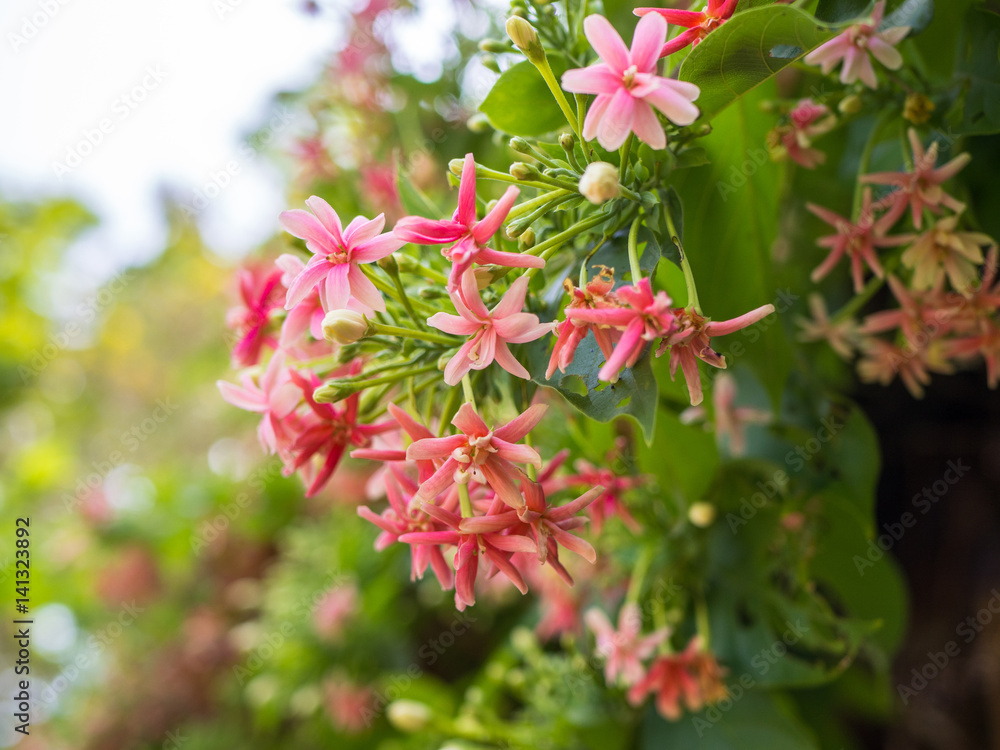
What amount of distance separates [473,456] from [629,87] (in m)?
0.20

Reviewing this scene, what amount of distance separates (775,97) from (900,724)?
98 centimetres

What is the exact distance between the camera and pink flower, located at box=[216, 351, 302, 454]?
44cm

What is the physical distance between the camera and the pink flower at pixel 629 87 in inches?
12.7

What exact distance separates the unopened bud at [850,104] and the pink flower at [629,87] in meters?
0.23

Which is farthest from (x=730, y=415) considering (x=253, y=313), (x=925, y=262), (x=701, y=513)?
(x=253, y=313)

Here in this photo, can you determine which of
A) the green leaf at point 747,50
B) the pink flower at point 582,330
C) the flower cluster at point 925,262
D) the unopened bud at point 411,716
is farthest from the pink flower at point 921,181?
the unopened bud at point 411,716

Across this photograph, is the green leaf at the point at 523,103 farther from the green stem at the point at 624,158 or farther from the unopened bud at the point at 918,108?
the unopened bud at the point at 918,108

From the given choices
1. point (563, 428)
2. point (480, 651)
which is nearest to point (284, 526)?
point (480, 651)

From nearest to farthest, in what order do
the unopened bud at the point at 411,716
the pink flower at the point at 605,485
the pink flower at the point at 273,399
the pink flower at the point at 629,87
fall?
the pink flower at the point at 629,87 < the pink flower at the point at 273,399 < the pink flower at the point at 605,485 < the unopened bud at the point at 411,716

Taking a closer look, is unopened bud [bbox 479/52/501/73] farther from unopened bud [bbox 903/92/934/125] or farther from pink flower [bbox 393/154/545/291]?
unopened bud [bbox 903/92/934/125]

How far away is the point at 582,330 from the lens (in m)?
0.35

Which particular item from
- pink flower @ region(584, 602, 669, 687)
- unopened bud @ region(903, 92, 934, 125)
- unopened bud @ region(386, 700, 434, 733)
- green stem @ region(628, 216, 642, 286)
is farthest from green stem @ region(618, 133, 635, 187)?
unopened bud @ region(386, 700, 434, 733)

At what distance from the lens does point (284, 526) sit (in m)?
1.54

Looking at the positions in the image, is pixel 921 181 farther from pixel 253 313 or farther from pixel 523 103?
pixel 253 313
